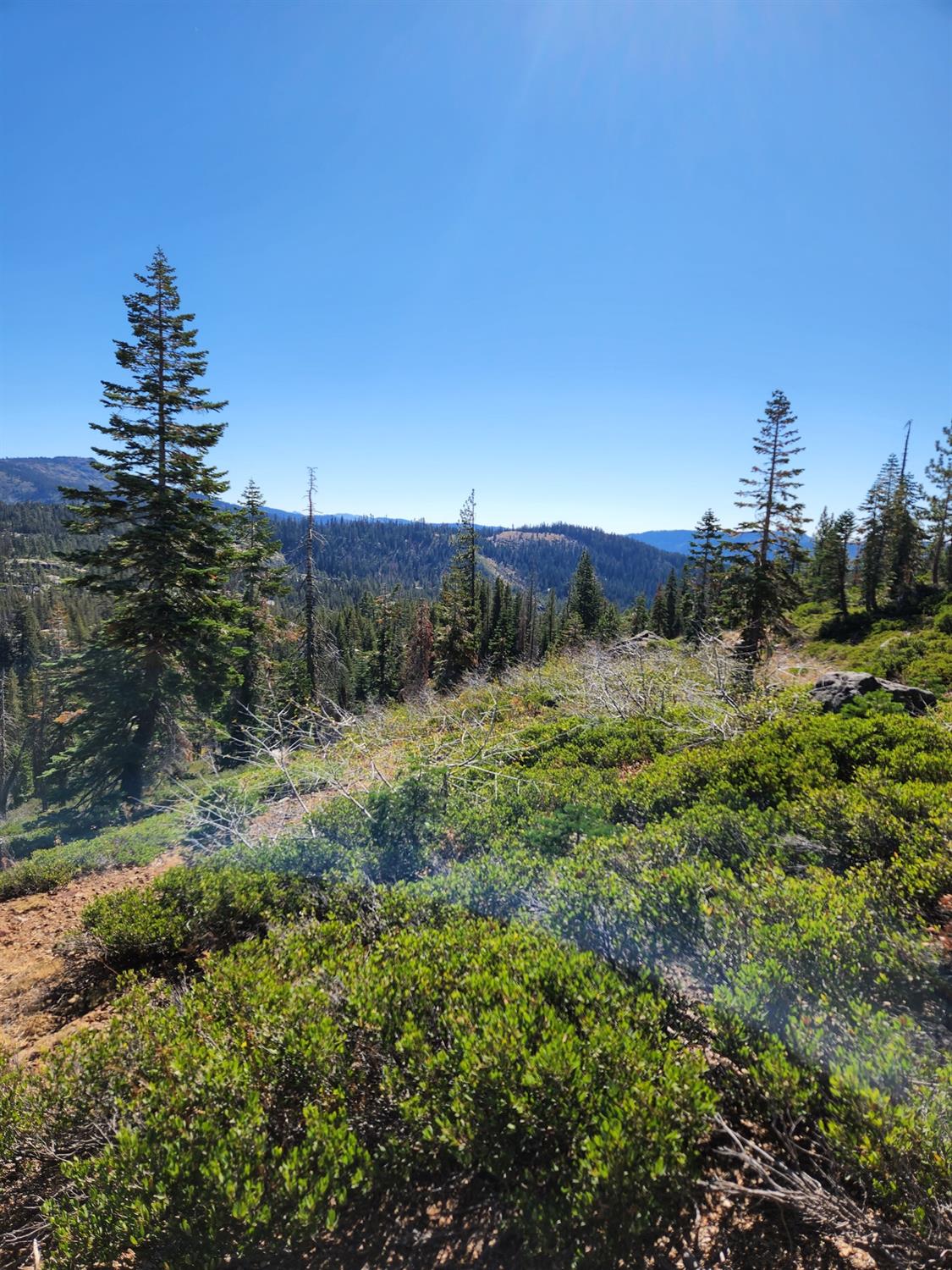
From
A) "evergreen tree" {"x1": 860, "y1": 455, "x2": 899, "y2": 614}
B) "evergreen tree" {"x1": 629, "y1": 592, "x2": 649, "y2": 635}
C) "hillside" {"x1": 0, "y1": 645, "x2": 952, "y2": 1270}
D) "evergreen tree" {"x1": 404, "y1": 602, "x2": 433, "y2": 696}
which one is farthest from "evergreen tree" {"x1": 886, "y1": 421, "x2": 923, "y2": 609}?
"hillside" {"x1": 0, "y1": 645, "x2": 952, "y2": 1270}

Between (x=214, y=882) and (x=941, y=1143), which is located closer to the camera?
(x=941, y=1143)

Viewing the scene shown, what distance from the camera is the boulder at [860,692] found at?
8.30 meters

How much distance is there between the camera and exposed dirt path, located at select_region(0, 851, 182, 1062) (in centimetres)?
455

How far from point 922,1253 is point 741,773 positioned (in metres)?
4.29

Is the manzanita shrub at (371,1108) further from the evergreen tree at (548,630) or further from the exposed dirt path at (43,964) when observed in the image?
the evergreen tree at (548,630)

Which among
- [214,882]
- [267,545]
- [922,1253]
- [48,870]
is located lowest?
[48,870]

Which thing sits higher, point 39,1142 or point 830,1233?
point 830,1233

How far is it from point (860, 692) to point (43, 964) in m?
11.7

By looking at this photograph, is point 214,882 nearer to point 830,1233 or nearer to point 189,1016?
point 189,1016

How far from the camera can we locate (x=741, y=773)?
589 centimetres

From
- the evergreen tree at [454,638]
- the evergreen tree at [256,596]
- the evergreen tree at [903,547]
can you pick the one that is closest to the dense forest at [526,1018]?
the evergreen tree at [256,596]

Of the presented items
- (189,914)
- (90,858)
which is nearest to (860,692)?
(189,914)

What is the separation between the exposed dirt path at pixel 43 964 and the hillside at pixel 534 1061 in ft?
0.16

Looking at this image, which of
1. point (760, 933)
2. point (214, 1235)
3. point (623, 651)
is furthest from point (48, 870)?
point (623, 651)
